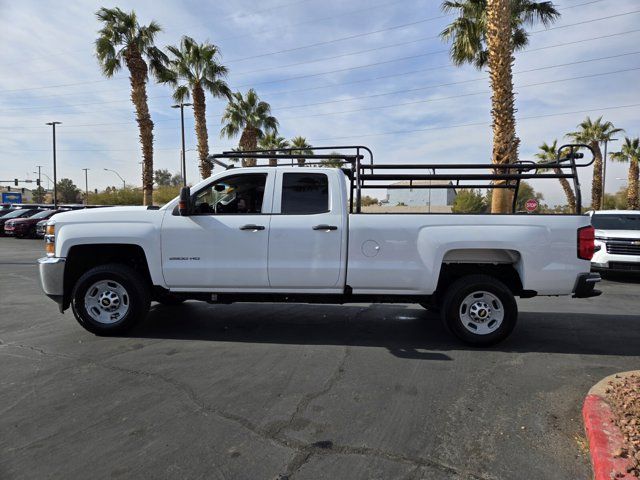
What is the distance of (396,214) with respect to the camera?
5156mm

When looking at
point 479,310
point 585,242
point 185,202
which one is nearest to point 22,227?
point 185,202

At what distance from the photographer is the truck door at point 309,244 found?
5223 mm

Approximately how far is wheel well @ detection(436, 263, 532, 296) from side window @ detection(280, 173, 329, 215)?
1.65 m

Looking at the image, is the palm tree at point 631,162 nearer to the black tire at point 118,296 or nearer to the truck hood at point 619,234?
the truck hood at point 619,234

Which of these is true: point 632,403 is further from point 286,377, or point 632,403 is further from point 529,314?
point 529,314

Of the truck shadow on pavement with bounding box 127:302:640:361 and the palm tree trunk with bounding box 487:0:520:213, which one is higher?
the palm tree trunk with bounding box 487:0:520:213

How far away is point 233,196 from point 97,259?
6.30 feet

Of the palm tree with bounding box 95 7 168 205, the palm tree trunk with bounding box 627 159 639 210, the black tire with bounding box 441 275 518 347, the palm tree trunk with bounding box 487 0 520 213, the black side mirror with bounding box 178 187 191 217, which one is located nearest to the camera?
the black tire with bounding box 441 275 518 347

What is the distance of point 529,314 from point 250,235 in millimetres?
4641

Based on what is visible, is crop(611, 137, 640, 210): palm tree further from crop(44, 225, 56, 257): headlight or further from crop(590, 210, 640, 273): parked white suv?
crop(44, 225, 56, 257): headlight

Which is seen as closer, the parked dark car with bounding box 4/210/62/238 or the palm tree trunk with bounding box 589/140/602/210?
the parked dark car with bounding box 4/210/62/238

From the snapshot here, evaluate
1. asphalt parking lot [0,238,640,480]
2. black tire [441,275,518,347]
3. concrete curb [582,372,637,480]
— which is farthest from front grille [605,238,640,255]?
concrete curb [582,372,637,480]

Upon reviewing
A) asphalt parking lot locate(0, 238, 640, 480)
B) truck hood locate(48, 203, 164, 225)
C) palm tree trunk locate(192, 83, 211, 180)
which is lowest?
asphalt parking lot locate(0, 238, 640, 480)

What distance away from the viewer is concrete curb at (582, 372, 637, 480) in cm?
262
